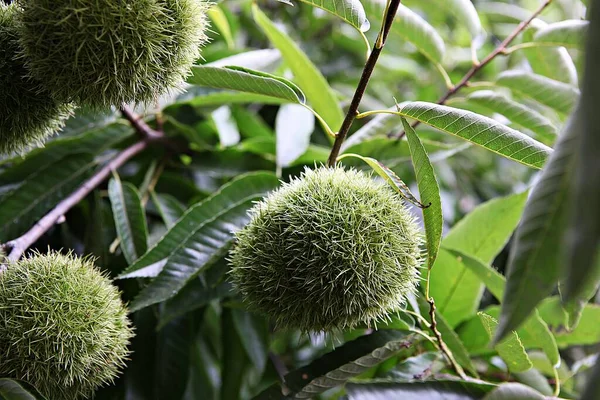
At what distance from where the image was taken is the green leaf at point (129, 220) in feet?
3.80

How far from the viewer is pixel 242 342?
4.35 ft

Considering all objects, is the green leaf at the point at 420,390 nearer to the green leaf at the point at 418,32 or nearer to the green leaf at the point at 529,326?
the green leaf at the point at 529,326

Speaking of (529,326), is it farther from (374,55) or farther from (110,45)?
(110,45)

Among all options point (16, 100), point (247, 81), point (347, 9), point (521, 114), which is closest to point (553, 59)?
point (521, 114)

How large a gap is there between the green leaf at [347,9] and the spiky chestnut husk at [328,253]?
259 mm

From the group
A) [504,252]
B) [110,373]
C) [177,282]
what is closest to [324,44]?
[504,252]

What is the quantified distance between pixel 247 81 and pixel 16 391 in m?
0.58

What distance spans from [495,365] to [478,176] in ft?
3.61

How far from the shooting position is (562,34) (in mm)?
1273

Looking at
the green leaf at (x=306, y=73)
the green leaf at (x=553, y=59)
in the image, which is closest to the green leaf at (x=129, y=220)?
the green leaf at (x=306, y=73)

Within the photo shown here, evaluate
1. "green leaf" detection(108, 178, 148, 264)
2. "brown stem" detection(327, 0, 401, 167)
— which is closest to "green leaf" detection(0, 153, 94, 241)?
"green leaf" detection(108, 178, 148, 264)

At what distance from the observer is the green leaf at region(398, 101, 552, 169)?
86cm

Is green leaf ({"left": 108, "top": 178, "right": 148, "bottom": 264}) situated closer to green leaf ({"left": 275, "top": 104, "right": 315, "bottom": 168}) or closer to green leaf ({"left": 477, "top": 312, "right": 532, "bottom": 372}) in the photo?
green leaf ({"left": 275, "top": 104, "right": 315, "bottom": 168})

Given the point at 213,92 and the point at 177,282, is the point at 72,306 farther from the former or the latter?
the point at 213,92
